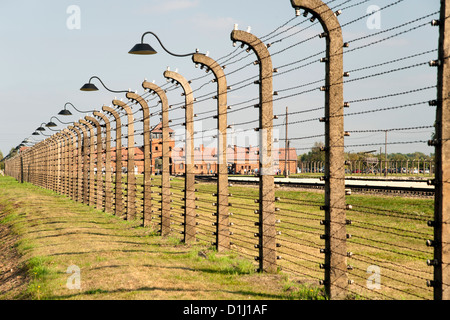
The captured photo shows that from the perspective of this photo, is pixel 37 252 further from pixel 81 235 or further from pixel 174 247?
pixel 174 247

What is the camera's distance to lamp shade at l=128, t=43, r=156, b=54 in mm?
10805

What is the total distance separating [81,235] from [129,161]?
12.5 feet

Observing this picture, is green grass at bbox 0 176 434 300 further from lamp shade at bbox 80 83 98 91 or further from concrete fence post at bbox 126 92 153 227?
lamp shade at bbox 80 83 98 91

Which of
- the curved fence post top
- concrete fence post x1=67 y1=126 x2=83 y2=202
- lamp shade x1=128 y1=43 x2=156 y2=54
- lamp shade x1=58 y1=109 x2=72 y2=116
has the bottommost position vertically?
concrete fence post x1=67 y1=126 x2=83 y2=202

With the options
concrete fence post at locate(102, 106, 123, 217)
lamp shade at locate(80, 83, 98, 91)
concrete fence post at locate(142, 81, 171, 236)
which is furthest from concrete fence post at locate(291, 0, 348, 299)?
lamp shade at locate(80, 83, 98, 91)

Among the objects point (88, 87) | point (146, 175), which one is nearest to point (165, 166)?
point (146, 175)

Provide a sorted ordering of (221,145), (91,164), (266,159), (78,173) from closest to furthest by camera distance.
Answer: (266,159) < (221,145) < (91,164) < (78,173)

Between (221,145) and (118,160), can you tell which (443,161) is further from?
(118,160)

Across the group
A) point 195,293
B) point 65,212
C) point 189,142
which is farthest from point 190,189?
point 65,212

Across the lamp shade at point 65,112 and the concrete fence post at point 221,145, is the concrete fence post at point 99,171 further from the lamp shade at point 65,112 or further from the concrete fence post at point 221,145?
the concrete fence post at point 221,145

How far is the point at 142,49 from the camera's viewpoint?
10.8 meters

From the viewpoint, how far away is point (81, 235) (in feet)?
39.8

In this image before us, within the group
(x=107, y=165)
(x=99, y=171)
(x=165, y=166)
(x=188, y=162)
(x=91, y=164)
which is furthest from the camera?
(x=91, y=164)

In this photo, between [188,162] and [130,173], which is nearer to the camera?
[188,162]
